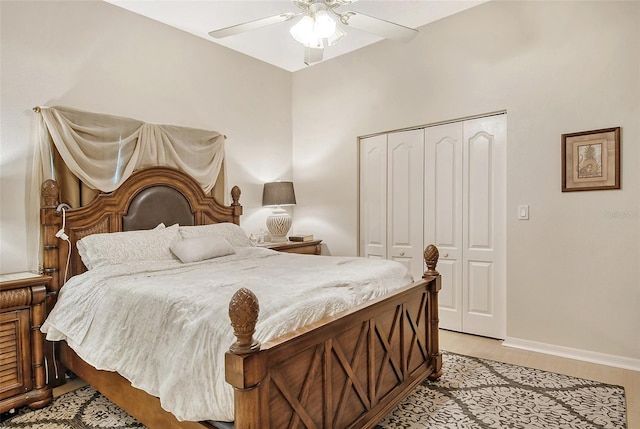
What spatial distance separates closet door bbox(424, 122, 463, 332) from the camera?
369 cm

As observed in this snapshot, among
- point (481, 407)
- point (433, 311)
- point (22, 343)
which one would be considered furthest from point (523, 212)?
point (22, 343)

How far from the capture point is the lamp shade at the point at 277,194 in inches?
174

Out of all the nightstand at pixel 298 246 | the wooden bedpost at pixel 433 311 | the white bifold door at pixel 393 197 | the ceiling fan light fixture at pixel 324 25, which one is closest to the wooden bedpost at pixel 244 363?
the wooden bedpost at pixel 433 311

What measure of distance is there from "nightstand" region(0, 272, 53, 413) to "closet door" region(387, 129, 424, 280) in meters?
3.11

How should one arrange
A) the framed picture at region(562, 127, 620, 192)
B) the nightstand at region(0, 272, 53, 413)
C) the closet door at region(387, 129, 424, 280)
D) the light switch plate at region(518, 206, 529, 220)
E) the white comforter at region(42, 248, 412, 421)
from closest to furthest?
the white comforter at region(42, 248, 412, 421), the nightstand at region(0, 272, 53, 413), the framed picture at region(562, 127, 620, 192), the light switch plate at region(518, 206, 529, 220), the closet door at region(387, 129, 424, 280)

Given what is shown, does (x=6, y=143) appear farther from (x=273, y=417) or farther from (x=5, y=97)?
(x=273, y=417)

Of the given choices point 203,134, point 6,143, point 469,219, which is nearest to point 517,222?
point 469,219

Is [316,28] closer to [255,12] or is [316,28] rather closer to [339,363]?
[255,12]

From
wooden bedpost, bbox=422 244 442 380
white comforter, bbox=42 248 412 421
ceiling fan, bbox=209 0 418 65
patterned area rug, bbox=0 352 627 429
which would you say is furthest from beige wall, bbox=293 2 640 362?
white comforter, bbox=42 248 412 421

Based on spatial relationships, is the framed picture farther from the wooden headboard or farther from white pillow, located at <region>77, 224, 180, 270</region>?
white pillow, located at <region>77, 224, 180, 270</region>

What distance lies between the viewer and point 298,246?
4.27m

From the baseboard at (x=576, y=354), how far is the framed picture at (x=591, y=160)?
1.28m

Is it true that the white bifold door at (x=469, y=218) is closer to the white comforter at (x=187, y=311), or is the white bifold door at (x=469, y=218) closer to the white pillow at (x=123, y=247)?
the white comforter at (x=187, y=311)

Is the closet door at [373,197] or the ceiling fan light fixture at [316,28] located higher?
the ceiling fan light fixture at [316,28]
